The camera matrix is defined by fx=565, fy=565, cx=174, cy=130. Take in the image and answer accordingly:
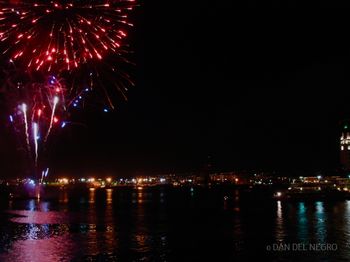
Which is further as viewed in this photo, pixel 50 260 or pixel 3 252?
pixel 3 252

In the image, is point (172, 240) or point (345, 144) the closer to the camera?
point (172, 240)

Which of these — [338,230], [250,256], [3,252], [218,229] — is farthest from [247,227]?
[3,252]

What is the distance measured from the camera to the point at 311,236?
24.2 m


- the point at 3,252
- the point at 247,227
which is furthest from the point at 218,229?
the point at 3,252

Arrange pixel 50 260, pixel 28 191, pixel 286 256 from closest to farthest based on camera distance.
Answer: pixel 50 260
pixel 286 256
pixel 28 191

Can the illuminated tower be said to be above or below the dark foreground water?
above

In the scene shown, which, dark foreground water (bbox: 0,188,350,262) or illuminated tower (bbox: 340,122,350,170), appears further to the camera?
illuminated tower (bbox: 340,122,350,170)

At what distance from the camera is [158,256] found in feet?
59.3

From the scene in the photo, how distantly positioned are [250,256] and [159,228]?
32.6 feet

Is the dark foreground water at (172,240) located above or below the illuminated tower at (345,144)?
below

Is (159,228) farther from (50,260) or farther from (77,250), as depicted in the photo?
(50,260)

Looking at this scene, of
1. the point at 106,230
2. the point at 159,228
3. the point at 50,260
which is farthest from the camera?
the point at 159,228

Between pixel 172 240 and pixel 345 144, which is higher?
pixel 345 144

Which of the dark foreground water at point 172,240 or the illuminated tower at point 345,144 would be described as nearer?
the dark foreground water at point 172,240
